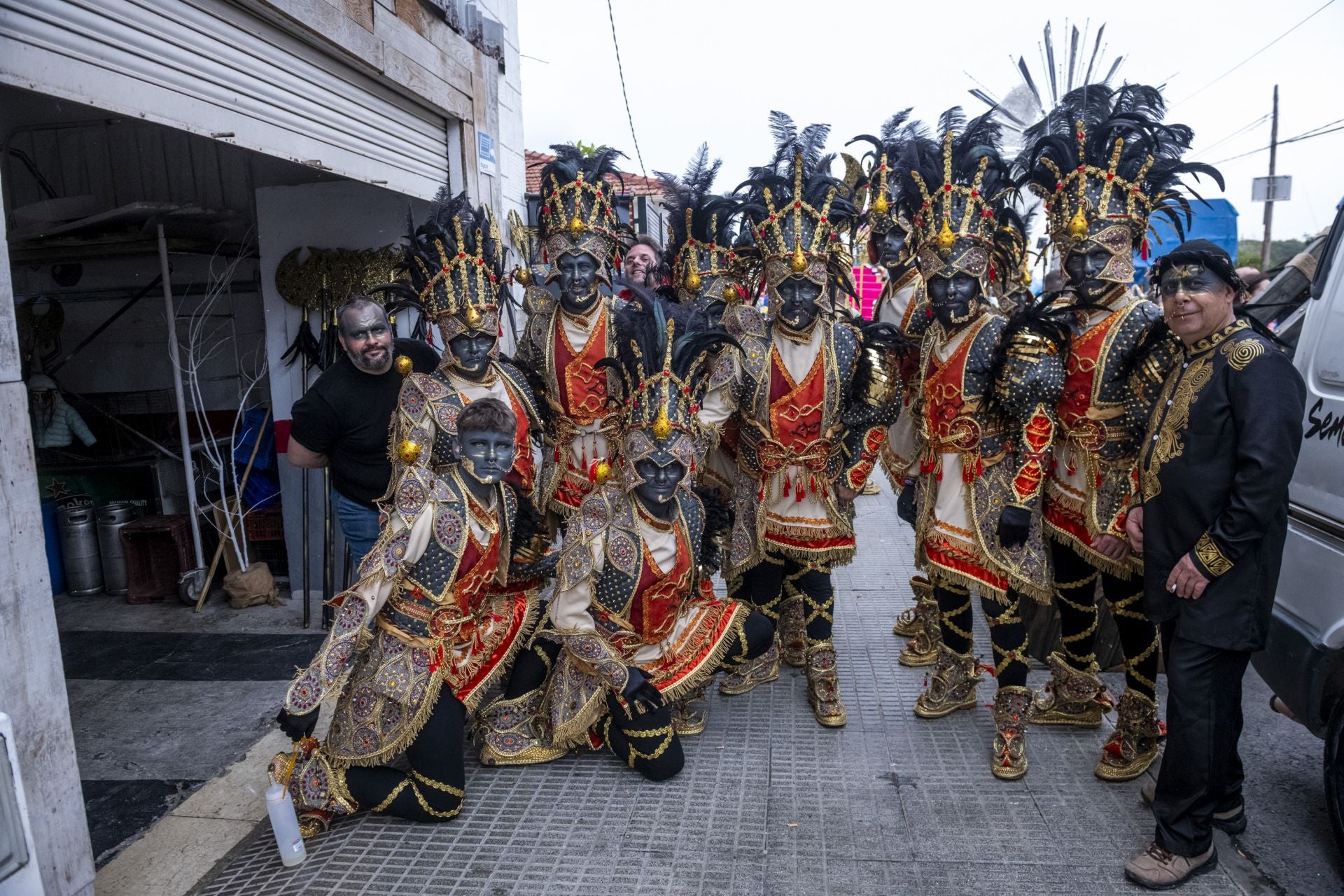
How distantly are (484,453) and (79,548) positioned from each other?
14.8ft

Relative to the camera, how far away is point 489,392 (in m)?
4.14

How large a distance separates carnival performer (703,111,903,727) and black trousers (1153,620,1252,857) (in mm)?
1490

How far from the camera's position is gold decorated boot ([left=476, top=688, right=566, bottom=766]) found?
3773 mm

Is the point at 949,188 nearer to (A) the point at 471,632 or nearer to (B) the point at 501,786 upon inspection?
(A) the point at 471,632

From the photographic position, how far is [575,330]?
448 centimetres

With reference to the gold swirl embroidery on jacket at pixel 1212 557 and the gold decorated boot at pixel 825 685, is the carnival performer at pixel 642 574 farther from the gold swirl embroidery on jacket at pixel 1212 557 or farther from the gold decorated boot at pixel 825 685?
the gold swirl embroidery on jacket at pixel 1212 557

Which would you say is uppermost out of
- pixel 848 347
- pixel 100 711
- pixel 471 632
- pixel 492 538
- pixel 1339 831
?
pixel 848 347

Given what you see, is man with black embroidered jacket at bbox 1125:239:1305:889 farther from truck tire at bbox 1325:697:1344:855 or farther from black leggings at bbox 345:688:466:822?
black leggings at bbox 345:688:466:822

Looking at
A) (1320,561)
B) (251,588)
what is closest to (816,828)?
(1320,561)

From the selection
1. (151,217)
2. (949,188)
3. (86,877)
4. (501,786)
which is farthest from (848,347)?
(151,217)

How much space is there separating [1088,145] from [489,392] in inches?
112

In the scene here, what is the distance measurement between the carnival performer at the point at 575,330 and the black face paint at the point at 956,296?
5.28 feet

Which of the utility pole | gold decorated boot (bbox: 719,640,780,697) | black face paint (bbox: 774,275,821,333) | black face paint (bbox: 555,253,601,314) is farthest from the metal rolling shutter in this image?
the utility pole

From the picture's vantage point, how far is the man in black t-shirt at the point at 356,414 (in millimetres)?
4109
